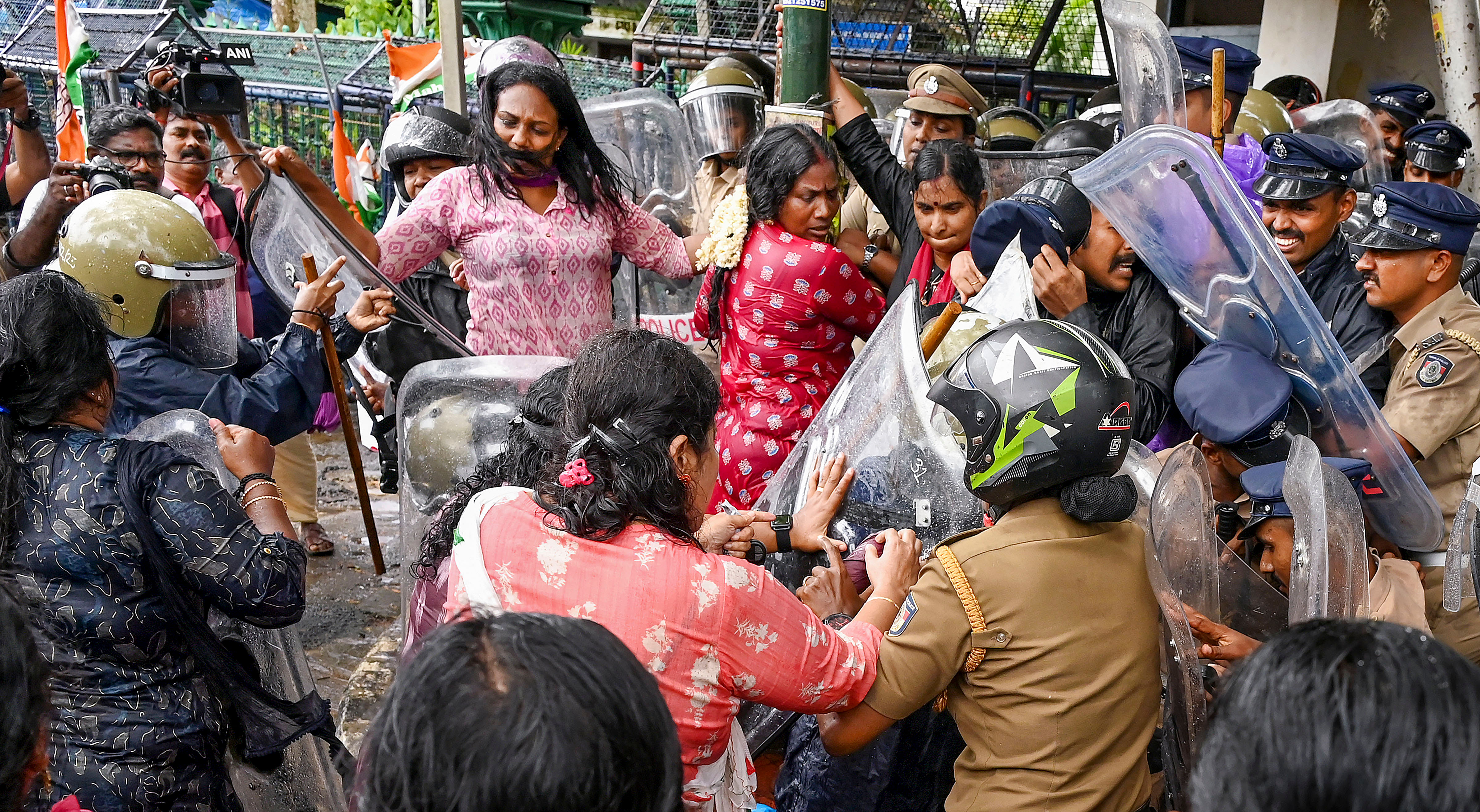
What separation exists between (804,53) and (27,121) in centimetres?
347

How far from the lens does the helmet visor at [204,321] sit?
2865 mm

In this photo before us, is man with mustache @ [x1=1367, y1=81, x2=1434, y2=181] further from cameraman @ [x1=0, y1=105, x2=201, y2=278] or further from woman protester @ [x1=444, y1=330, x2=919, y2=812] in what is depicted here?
cameraman @ [x1=0, y1=105, x2=201, y2=278]

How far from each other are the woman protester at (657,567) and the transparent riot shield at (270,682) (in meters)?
0.97

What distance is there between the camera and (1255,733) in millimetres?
1011

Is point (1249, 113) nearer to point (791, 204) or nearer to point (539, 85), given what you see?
point (791, 204)

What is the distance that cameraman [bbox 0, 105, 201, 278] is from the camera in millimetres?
4148

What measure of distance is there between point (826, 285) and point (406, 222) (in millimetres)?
1304

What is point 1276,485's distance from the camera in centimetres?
233

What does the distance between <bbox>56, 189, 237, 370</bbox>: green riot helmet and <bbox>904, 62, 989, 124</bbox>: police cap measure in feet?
9.57

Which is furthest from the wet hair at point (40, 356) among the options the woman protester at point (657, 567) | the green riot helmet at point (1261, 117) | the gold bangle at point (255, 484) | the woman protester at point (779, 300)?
the green riot helmet at point (1261, 117)

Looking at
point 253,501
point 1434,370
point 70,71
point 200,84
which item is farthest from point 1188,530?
point 70,71

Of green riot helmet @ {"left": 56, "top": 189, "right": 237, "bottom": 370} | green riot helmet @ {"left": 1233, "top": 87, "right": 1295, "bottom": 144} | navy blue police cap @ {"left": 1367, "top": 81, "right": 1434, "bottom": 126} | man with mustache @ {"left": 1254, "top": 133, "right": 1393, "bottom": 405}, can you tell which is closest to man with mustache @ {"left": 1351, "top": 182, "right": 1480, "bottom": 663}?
man with mustache @ {"left": 1254, "top": 133, "right": 1393, "bottom": 405}

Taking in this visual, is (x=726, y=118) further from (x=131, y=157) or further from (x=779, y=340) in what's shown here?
(x=131, y=157)

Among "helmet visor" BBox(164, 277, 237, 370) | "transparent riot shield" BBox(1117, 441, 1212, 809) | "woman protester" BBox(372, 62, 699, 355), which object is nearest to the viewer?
"transparent riot shield" BBox(1117, 441, 1212, 809)
